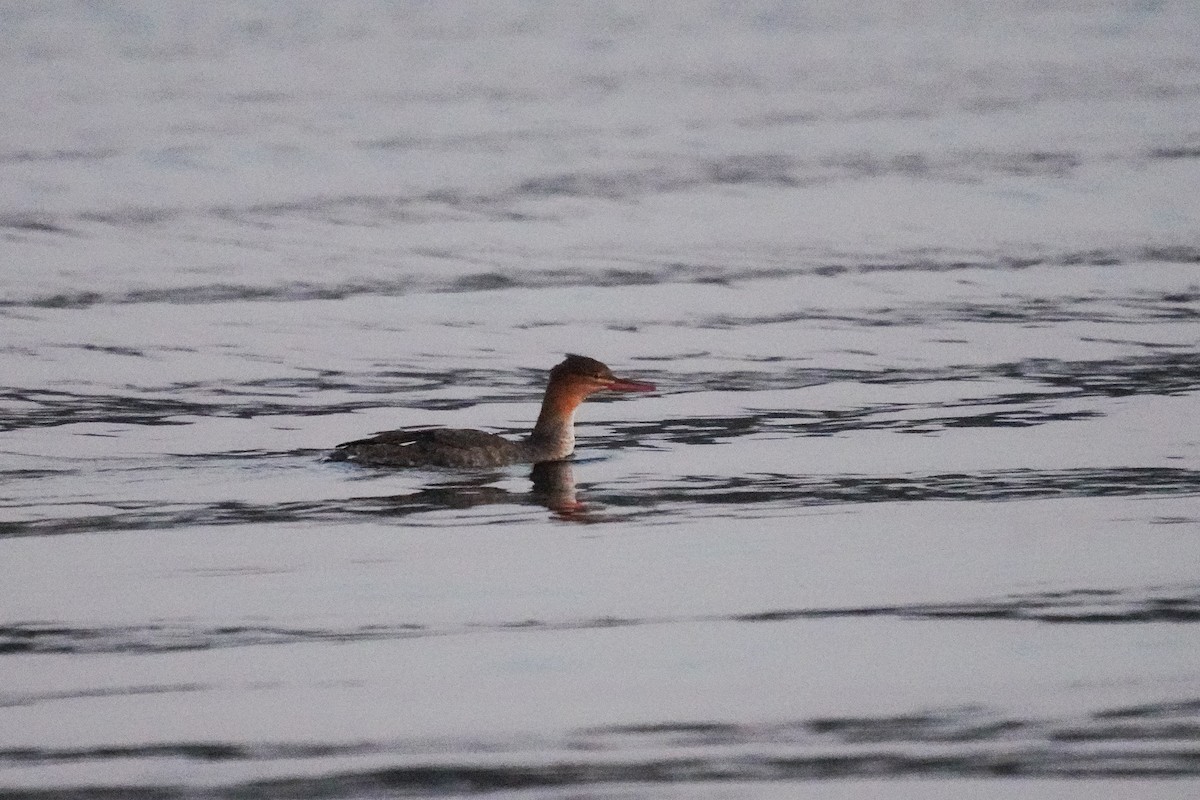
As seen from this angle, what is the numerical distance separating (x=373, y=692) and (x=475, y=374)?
7635 mm

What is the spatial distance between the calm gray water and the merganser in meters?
0.14

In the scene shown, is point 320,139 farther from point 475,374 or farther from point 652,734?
point 652,734

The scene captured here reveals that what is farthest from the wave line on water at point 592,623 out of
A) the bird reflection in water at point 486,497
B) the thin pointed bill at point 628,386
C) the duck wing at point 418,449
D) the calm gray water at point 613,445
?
the thin pointed bill at point 628,386

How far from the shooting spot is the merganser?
41.2ft

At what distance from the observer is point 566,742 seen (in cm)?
779

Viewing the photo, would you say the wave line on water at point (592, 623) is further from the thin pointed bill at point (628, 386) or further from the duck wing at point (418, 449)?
the thin pointed bill at point (628, 386)

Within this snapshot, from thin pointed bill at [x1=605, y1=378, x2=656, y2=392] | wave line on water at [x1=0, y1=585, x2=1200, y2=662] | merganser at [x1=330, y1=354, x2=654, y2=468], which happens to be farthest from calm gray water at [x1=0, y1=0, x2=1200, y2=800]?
thin pointed bill at [x1=605, y1=378, x2=656, y2=392]

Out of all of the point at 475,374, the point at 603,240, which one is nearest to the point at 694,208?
the point at 603,240

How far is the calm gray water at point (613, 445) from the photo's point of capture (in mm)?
7961

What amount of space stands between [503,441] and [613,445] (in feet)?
3.54

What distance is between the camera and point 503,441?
13.0m

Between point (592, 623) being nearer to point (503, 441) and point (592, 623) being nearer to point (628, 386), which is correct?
point (503, 441)

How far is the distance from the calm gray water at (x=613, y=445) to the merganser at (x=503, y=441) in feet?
0.47

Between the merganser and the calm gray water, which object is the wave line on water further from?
the merganser
